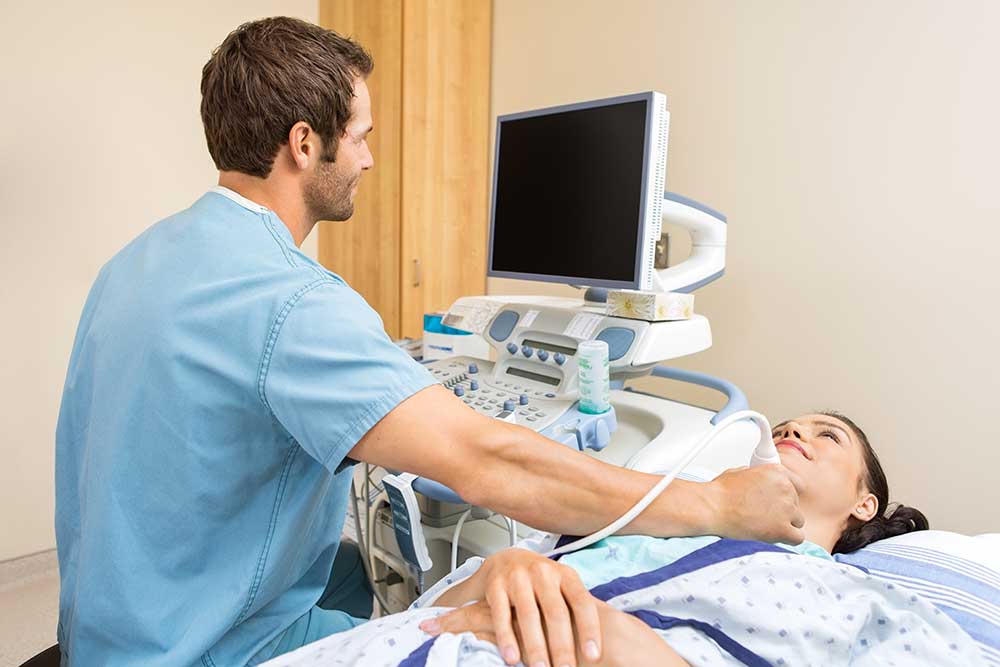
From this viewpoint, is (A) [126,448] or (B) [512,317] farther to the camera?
(B) [512,317]

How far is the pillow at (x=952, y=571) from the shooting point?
1.02 metres

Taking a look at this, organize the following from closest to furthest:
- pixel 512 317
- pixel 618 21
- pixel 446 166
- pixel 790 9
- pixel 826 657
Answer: pixel 826 657
pixel 512 317
pixel 790 9
pixel 618 21
pixel 446 166

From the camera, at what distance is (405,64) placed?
252cm

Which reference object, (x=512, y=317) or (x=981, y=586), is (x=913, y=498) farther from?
(x=512, y=317)

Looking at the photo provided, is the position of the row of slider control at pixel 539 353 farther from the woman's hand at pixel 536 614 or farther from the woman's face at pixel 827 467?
the woman's hand at pixel 536 614

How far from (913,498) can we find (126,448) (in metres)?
1.68

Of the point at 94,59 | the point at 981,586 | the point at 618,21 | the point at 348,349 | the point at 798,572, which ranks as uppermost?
the point at 618,21

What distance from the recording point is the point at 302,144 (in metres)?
1.11

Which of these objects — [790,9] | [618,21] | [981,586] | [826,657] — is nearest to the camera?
[826,657]

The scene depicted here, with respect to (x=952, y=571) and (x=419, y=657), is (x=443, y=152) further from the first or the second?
(x=419, y=657)

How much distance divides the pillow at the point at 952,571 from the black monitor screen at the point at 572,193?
66 cm

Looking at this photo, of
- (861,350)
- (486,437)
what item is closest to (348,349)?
(486,437)

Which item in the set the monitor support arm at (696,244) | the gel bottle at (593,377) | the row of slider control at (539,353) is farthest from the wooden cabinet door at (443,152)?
the gel bottle at (593,377)

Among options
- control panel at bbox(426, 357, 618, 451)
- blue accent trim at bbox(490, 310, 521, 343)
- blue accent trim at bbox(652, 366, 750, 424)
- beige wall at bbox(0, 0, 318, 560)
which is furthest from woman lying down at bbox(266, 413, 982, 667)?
beige wall at bbox(0, 0, 318, 560)
